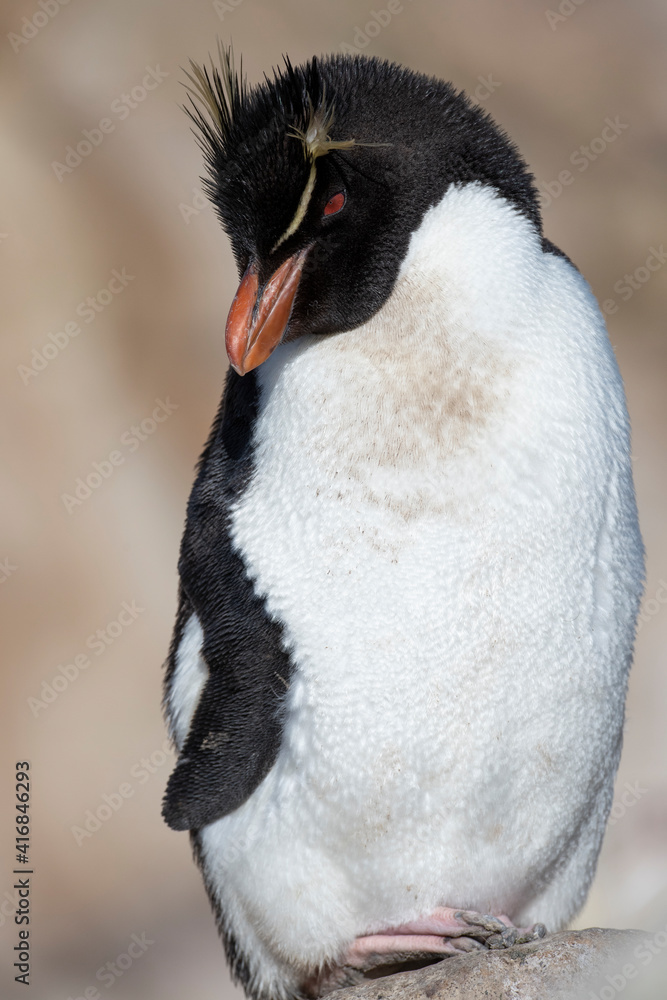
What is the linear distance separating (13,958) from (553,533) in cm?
241

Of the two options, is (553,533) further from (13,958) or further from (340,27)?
(340,27)

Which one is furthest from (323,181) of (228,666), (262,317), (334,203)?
(228,666)

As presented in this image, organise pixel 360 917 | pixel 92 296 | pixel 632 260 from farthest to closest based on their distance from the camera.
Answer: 1. pixel 632 260
2. pixel 92 296
3. pixel 360 917

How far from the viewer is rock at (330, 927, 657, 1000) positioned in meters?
0.93

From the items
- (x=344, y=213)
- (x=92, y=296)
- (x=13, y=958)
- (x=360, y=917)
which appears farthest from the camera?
(x=92, y=296)

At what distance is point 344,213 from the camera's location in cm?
100

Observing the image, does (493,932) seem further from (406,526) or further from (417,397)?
(417,397)

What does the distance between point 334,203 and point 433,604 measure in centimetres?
45

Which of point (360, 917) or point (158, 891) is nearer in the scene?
point (360, 917)

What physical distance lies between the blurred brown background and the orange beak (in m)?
2.08

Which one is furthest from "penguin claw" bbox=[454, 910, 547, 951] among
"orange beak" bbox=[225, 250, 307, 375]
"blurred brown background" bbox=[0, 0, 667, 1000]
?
"blurred brown background" bbox=[0, 0, 667, 1000]

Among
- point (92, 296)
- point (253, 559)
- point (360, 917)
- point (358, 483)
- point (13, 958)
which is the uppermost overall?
point (358, 483)

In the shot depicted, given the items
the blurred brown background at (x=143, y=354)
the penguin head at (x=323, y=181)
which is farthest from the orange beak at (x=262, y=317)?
the blurred brown background at (x=143, y=354)

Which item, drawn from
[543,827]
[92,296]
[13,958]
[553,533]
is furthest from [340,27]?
[13,958]
